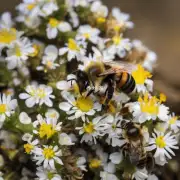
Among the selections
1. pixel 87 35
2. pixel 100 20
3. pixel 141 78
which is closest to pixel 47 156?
pixel 141 78

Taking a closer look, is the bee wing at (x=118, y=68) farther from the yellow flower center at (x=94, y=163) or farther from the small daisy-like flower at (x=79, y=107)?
the yellow flower center at (x=94, y=163)

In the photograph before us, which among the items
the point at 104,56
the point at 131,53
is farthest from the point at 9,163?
the point at 131,53

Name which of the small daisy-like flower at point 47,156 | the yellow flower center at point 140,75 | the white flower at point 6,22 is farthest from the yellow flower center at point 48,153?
the white flower at point 6,22

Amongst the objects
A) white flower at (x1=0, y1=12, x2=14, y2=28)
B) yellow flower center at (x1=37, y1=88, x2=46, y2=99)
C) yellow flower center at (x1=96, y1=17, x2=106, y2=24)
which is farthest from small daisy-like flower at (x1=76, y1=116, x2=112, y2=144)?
white flower at (x1=0, y1=12, x2=14, y2=28)

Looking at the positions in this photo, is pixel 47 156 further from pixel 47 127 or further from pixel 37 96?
pixel 37 96

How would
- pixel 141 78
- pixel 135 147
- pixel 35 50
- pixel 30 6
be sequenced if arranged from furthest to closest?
pixel 30 6
pixel 35 50
pixel 141 78
pixel 135 147

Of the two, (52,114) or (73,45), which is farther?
(73,45)

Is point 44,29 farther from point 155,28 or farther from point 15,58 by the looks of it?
point 155,28
